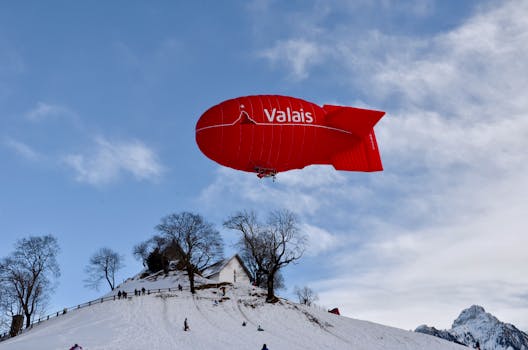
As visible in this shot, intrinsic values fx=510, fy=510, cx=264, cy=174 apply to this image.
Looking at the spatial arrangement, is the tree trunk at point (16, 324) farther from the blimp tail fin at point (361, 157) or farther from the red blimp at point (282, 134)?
the blimp tail fin at point (361, 157)

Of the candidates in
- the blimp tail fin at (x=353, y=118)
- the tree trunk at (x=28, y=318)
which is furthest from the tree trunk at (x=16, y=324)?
the blimp tail fin at (x=353, y=118)

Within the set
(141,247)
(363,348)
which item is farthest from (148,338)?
(141,247)

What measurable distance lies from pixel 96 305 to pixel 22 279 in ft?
43.0

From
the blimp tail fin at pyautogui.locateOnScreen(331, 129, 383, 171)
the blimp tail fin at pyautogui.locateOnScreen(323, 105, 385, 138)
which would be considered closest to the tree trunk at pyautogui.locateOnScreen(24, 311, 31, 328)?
the blimp tail fin at pyautogui.locateOnScreen(331, 129, 383, 171)

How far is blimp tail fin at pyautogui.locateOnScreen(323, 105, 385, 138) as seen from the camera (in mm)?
29578

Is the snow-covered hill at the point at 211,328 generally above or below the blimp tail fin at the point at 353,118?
below

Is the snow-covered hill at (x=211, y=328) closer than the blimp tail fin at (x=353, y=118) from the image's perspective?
No

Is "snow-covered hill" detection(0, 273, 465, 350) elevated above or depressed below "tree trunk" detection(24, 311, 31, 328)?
A: below

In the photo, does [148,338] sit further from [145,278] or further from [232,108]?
[145,278]

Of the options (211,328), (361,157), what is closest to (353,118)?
(361,157)

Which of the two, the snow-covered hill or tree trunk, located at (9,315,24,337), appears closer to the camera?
the snow-covered hill

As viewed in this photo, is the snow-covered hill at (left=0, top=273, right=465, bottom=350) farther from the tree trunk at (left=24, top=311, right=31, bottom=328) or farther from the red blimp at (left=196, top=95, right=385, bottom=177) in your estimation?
the red blimp at (left=196, top=95, right=385, bottom=177)

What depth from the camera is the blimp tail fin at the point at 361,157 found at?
31.2 meters

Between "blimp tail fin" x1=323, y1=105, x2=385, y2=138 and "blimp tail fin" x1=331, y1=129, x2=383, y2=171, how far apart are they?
2.27 feet
